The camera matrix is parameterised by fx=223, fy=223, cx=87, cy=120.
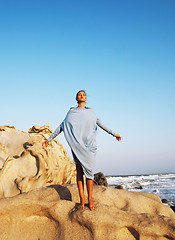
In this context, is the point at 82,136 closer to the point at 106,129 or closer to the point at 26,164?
the point at 106,129

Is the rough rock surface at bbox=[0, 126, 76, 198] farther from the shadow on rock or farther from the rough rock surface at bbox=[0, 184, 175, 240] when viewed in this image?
the rough rock surface at bbox=[0, 184, 175, 240]

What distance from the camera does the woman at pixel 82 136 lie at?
3738 mm

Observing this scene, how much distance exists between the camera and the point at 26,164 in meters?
6.13

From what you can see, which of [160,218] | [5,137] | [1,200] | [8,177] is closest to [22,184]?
[8,177]

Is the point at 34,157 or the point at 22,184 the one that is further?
the point at 34,157

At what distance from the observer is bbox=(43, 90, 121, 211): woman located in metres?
3.74

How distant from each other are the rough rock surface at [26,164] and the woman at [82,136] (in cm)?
233

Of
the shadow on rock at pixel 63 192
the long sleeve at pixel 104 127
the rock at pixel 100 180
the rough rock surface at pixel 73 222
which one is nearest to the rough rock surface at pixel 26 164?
the shadow on rock at pixel 63 192

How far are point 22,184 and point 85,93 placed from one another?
116 inches

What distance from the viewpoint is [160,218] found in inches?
137

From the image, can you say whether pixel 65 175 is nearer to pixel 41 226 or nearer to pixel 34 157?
pixel 34 157

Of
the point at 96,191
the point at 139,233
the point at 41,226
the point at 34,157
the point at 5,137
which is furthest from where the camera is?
the point at 5,137

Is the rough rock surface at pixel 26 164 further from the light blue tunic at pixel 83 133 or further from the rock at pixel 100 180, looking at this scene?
the rock at pixel 100 180

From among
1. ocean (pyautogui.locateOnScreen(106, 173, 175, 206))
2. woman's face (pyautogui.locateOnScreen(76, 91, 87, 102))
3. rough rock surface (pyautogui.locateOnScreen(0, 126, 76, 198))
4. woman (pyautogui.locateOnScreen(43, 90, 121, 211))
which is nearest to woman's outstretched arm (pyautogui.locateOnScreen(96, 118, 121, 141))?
woman (pyautogui.locateOnScreen(43, 90, 121, 211))
